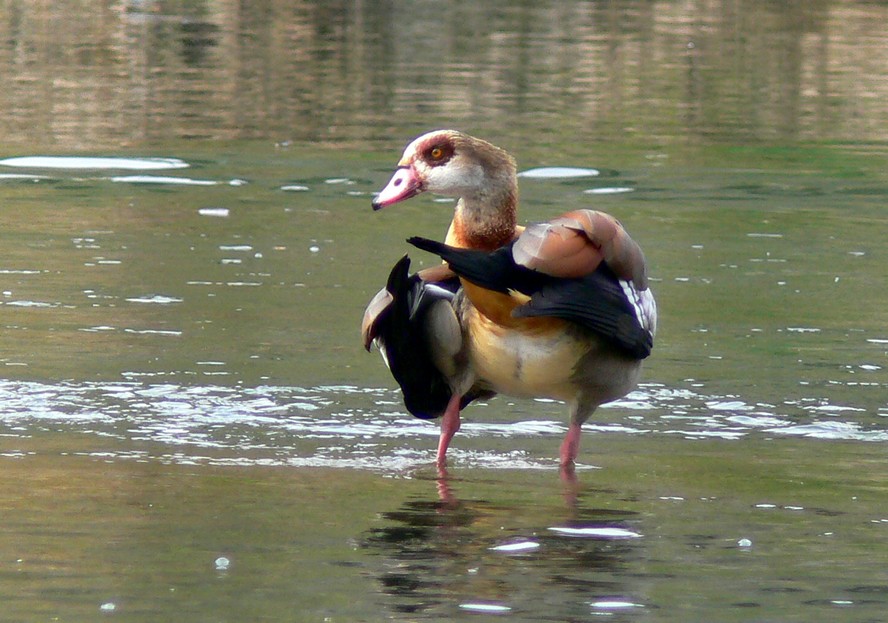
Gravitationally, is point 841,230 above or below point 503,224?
below

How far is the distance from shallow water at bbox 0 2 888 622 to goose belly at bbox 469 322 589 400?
31cm

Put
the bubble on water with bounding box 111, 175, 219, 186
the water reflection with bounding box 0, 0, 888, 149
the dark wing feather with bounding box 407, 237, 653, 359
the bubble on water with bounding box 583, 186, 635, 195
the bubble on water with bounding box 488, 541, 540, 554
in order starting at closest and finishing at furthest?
1. the bubble on water with bounding box 488, 541, 540, 554
2. the dark wing feather with bounding box 407, 237, 653, 359
3. the bubble on water with bounding box 583, 186, 635, 195
4. the bubble on water with bounding box 111, 175, 219, 186
5. the water reflection with bounding box 0, 0, 888, 149

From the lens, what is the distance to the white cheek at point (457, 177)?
6703 millimetres

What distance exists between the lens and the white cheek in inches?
264

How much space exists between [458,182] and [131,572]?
7.51ft

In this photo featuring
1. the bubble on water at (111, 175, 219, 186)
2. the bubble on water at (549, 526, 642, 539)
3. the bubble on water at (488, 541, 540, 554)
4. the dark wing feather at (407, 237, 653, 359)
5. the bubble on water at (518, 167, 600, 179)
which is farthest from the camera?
the bubble on water at (518, 167, 600, 179)

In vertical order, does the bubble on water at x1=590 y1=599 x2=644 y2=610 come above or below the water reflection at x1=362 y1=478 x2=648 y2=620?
above

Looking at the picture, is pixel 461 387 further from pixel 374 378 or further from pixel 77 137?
pixel 77 137

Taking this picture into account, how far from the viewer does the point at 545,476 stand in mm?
6398

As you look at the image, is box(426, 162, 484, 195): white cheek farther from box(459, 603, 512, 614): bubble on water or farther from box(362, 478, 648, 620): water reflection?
box(459, 603, 512, 614): bubble on water

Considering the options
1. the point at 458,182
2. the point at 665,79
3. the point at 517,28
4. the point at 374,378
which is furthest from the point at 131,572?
the point at 517,28

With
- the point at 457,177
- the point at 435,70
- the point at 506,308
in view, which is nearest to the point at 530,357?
the point at 506,308

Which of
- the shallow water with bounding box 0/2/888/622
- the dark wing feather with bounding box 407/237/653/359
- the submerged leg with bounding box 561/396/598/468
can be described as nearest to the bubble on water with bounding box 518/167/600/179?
the shallow water with bounding box 0/2/888/622

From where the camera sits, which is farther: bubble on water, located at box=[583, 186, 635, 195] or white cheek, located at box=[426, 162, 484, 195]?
bubble on water, located at box=[583, 186, 635, 195]
